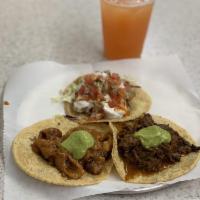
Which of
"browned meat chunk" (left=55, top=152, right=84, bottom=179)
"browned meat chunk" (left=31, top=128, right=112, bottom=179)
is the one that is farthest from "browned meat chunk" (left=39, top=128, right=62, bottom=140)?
"browned meat chunk" (left=55, top=152, right=84, bottom=179)

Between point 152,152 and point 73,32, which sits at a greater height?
point 152,152

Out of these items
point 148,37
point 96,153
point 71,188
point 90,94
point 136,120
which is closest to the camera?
point 71,188

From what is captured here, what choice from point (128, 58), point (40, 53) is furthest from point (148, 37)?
point (40, 53)

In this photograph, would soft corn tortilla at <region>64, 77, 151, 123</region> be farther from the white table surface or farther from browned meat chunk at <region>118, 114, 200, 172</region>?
the white table surface

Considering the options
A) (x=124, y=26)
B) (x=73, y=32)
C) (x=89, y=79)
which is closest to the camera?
(x=89, y=79)

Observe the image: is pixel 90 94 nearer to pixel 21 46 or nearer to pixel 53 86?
pixel 53 86

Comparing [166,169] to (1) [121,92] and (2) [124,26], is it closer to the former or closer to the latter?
(1) [121,92]

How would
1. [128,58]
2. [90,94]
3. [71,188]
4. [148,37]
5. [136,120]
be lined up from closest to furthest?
[71,188] < [136,120] < [90,94] < [128,58] < [148,37]

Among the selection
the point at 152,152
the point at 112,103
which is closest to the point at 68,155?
the point at 152,152
